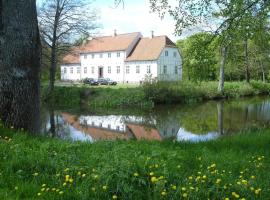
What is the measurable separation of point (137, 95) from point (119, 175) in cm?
2897

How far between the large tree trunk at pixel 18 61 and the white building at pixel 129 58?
51069 millimetres

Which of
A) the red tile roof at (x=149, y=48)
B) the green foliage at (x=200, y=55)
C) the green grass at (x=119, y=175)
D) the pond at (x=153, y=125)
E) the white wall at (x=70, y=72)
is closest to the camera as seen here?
the green grass at (x=119, y=175)

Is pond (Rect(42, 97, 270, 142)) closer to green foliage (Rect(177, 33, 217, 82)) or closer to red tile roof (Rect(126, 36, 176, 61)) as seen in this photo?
green foliage (Rect(177, 33, 217, 82))

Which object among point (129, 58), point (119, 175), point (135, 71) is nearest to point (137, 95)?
point (119, 175)

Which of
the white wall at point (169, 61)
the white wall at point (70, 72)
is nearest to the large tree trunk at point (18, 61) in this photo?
the white wall at point (169, 61)

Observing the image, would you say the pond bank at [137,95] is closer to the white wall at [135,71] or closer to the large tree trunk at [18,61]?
the white wall at [135,71]

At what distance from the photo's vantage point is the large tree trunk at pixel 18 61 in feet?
24.7

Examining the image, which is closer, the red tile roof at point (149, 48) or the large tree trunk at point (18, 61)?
the large tree trunk at point (18, 61)

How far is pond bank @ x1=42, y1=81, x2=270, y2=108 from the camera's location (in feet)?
109

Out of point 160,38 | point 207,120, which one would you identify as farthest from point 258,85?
point 207,120

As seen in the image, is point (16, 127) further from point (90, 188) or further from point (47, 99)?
point (47, 99)

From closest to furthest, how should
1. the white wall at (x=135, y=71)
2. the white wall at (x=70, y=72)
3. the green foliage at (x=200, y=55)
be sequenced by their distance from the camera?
the green foliage at (x=200, y=55), the white wall at (x=135, y=71), the white wall at (x=70, y=72)

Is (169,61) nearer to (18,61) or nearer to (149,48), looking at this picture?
(149,48)

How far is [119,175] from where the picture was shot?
4.44 m
